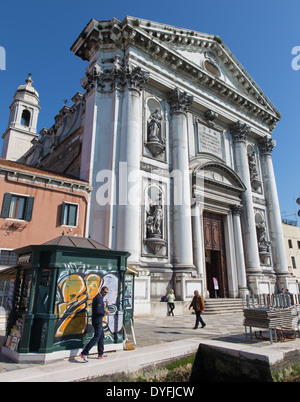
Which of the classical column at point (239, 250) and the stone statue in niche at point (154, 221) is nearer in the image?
the stone statue in niche at point (154, 221)

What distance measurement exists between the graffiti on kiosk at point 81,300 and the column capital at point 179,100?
14814mm

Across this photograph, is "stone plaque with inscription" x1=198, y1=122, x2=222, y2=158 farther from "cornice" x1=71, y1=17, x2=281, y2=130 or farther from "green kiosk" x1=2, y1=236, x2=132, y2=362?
"green kiosk" x1=2, y1=236, x2=132, y2=362

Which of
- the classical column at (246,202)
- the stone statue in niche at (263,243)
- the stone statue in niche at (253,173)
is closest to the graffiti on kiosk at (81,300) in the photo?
the classical column at (246,202)

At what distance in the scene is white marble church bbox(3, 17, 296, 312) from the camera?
15156 mm

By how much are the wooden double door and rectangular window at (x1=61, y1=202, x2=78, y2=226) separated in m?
8.89

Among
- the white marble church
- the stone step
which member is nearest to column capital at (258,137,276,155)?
the white marble church

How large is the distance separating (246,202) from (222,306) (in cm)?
874

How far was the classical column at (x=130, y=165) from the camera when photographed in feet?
46.8

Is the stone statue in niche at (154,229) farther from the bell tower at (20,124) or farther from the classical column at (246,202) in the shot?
the bell tower at (20,124)

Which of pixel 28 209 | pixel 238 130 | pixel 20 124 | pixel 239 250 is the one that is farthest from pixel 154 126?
pixel 20 124

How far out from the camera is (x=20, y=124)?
3619 cm

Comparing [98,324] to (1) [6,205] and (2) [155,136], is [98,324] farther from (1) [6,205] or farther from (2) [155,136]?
(2) [155,136]
